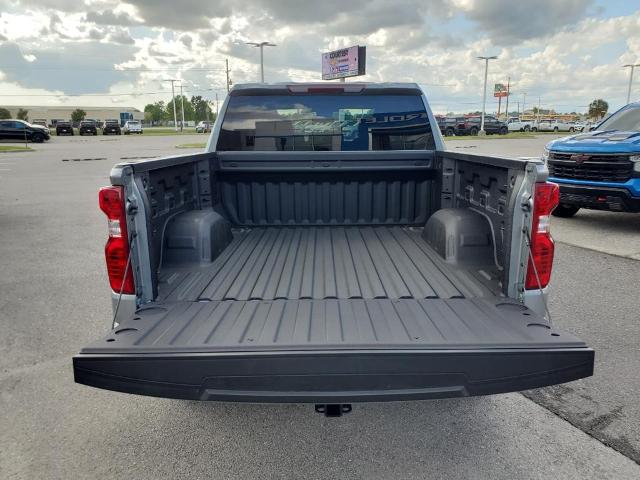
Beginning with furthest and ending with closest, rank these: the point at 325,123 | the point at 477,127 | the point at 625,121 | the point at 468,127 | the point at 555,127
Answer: the point at 555,127, the point at 477,127, the point at 468,127, the point at 625,121, the point at 325,123

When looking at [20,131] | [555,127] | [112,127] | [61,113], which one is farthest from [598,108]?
[61,113]

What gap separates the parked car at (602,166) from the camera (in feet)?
24.4

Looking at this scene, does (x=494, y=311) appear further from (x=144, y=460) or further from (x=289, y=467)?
(x=144, y=460)

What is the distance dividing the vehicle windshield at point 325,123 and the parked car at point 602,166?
480 cm

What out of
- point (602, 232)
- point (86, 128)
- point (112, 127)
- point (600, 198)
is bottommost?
point (602, 232)

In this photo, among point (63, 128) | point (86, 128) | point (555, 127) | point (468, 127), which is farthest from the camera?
point (555, 127)

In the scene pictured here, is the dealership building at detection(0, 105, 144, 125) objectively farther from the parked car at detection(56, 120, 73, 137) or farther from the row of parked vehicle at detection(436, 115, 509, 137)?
the row of parked vehicle at detection(436, 115, 509, 137)

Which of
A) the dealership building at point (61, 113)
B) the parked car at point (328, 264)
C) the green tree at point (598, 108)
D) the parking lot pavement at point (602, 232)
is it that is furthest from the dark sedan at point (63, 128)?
the green tree at point (598, 108)

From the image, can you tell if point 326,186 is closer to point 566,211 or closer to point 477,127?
point 566,211

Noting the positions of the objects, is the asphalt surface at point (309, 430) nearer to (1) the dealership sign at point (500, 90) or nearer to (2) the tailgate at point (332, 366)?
(2) the tailgate at point (332, 366)

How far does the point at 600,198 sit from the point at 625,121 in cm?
213

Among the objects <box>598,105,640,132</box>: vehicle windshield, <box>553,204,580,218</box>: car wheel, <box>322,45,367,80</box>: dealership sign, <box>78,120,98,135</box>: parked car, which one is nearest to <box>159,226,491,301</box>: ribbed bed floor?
<box>553,204,580,218</box>: car wheel

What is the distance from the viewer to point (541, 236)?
2.59 m

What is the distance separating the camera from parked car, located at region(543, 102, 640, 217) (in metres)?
7.45
